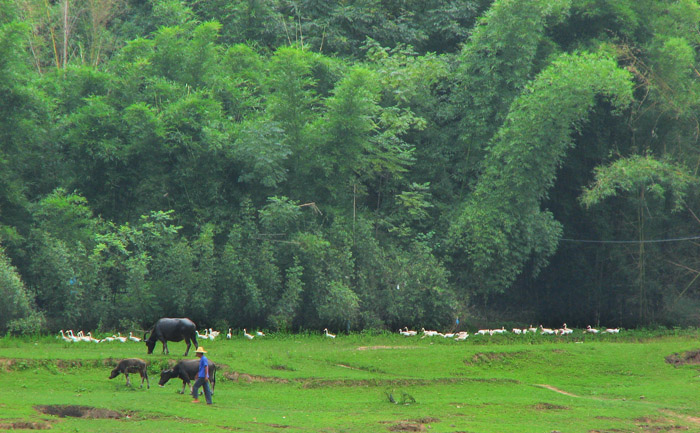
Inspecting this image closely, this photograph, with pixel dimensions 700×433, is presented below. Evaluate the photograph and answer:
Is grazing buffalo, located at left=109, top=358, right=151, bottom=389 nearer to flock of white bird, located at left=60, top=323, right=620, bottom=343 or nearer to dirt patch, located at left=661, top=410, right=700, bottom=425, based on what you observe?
flock of white bird, located at left=60, top=323, right=620, bottom=343

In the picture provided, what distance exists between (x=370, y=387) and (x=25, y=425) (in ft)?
28.1

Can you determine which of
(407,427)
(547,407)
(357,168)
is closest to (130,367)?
(407,427)

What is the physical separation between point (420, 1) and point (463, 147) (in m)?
8.11

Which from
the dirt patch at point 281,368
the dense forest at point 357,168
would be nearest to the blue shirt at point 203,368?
the dirt patch at point 281,368

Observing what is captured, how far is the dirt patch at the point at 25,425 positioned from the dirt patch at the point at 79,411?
112 centimetres

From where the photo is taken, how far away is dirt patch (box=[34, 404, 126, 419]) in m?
14.8

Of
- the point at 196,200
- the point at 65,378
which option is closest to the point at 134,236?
the point at 196,200

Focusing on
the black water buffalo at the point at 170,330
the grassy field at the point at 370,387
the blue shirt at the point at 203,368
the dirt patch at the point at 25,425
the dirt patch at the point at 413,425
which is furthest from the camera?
the black water buffalo at the point at 170,330

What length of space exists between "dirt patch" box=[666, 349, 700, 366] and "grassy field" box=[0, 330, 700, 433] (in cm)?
43

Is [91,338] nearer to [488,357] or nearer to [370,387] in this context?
[370,387]

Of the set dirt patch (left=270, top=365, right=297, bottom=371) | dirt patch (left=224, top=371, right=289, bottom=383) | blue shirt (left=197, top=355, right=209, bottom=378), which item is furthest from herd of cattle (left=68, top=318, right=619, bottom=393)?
dirt patch (left=270, top=365, right=297, bottom=371)

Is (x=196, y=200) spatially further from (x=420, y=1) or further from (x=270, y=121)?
(x=420, y=1)

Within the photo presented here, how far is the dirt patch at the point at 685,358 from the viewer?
992 inches

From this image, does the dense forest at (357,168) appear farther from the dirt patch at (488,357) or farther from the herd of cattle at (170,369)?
the herd of cattle at (170,369)
